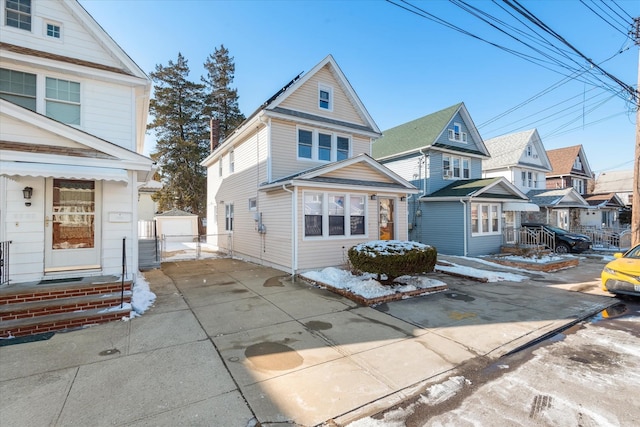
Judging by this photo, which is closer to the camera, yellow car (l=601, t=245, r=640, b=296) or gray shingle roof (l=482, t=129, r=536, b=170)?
yellow car (l=601, t=245, r=640, b=296)

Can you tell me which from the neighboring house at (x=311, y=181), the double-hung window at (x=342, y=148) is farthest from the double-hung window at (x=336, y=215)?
the double-hung window at (x=342, y=148)

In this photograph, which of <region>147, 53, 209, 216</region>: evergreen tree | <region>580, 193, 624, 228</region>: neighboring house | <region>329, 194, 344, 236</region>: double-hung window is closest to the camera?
<region>329, 194, 344, 236</region>: double-hung window

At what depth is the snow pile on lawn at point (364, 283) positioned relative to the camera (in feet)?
23.8

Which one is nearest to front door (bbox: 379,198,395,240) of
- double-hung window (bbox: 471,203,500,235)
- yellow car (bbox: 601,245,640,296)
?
double-hung window (bbox: 471,203,500,235)

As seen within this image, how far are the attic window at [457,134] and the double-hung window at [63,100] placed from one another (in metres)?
17.4

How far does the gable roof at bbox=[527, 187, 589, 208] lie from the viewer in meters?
19.5

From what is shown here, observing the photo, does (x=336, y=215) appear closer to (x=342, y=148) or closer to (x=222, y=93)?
(x=342, y=148)

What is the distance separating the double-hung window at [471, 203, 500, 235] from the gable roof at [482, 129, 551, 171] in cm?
798

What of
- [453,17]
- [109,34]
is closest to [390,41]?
[453,17]

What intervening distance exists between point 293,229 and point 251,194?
12.9 ft

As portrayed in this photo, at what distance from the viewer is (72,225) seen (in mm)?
6906

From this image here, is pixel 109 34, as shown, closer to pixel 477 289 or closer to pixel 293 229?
pixel 293 229

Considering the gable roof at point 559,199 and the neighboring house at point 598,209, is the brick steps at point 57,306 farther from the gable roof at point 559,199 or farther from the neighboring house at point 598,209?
the neighboring house at point 598,209

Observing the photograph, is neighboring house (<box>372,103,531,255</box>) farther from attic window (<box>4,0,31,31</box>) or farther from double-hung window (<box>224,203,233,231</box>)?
attic window (<box>4,0,31,31</box>)
